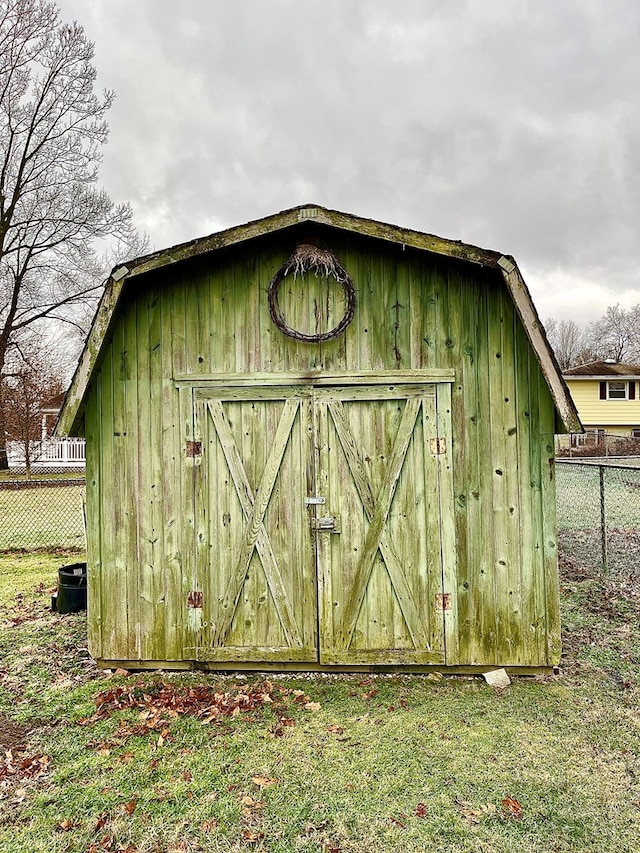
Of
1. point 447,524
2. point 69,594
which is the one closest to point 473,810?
point 447,524

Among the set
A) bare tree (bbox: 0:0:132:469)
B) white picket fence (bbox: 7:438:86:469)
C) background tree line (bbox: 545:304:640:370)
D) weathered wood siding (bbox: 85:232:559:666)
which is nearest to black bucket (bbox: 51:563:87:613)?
weathered wood siding (bbox: 85:232:559:666)

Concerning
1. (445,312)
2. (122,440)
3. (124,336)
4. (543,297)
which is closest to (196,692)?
(122,440)

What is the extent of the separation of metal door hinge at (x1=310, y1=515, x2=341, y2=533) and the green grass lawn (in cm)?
122

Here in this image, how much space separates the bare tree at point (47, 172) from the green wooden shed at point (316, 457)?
16398 mm

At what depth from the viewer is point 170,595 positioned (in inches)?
189

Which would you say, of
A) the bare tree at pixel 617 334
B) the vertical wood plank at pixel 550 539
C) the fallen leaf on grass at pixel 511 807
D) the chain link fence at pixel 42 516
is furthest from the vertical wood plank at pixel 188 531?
the bare tree at pixel 617 334

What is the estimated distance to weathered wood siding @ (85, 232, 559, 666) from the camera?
4.56 metres

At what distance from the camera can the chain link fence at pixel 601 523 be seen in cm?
739

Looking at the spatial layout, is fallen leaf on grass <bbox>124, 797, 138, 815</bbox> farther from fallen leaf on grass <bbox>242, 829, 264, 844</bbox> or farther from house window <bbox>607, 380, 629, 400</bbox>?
house window <bbox>607, 380, 629, 400</bbox>

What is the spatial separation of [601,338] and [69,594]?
59.7 metres

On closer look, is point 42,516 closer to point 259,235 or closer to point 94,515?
point 94,515

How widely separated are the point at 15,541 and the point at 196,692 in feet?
25.6

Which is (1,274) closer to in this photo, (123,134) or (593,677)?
(123,134)

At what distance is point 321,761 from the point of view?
3.44 metres
